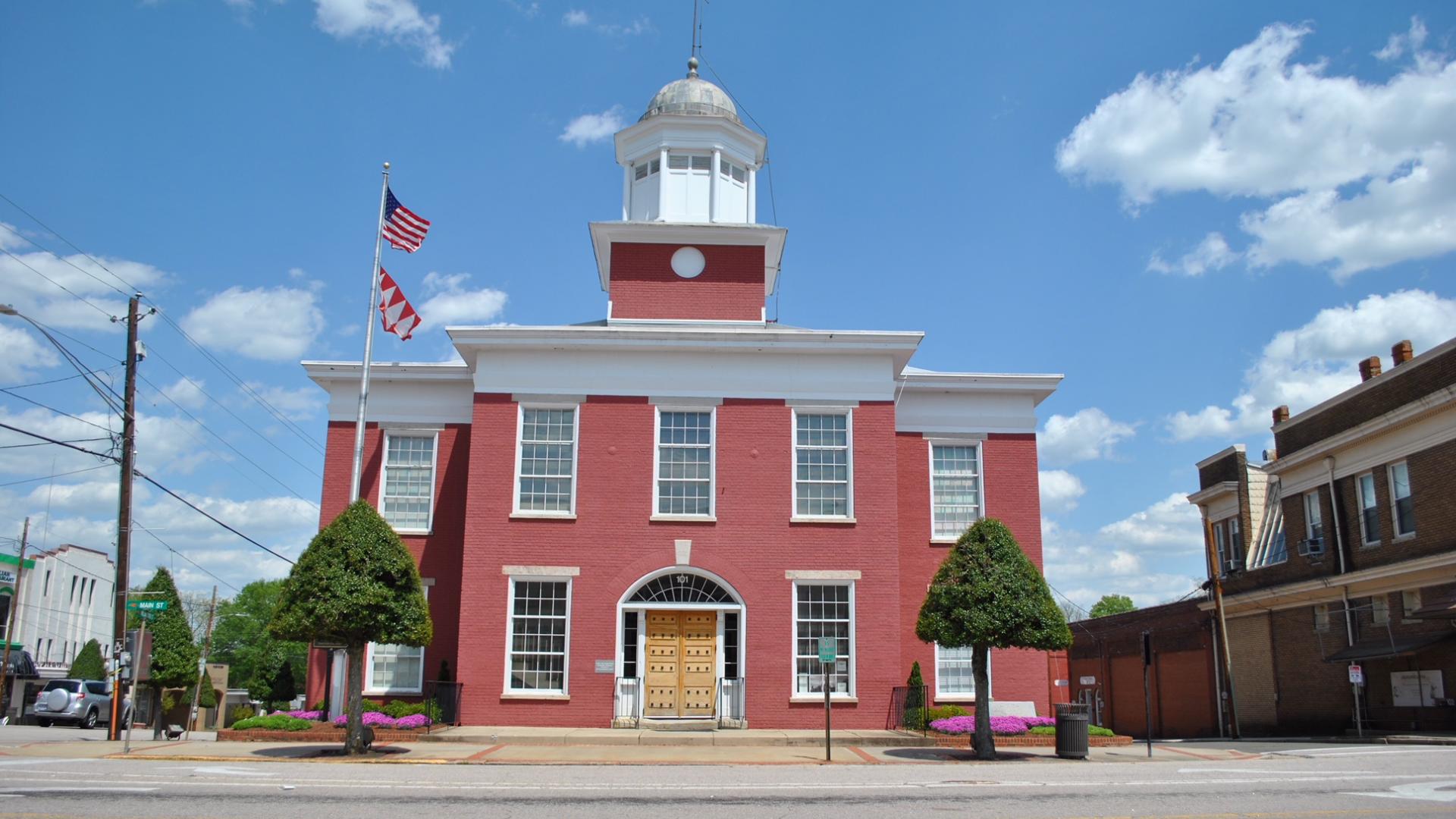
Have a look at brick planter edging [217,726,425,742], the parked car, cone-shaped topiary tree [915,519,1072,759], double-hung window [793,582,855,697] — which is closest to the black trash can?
cone-shaped topiary tree [915,519,1072,759]

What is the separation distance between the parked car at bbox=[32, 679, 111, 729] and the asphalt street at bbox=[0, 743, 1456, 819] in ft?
60.3

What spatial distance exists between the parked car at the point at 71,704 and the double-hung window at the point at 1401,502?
39004mm

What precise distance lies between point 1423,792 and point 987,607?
7.56m

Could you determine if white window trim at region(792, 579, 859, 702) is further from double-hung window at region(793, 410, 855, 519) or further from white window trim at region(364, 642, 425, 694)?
white window trim at region(364, 642, 425, 694)

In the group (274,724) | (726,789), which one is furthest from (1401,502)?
(274,724)

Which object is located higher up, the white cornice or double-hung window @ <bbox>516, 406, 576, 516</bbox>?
the white cornice

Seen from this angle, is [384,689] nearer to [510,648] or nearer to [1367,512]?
[510,648]

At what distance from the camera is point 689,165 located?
30.9 meters

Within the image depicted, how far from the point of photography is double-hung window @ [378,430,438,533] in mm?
27969

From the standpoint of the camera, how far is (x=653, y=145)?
101ft

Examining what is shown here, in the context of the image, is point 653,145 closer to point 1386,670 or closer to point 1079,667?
point 1386,670

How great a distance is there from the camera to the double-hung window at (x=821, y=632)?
83.5 feet

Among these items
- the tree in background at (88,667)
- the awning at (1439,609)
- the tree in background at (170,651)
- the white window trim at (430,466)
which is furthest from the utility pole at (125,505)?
the awning at (1439,609)

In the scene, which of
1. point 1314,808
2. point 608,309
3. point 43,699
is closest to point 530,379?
point 608,309
